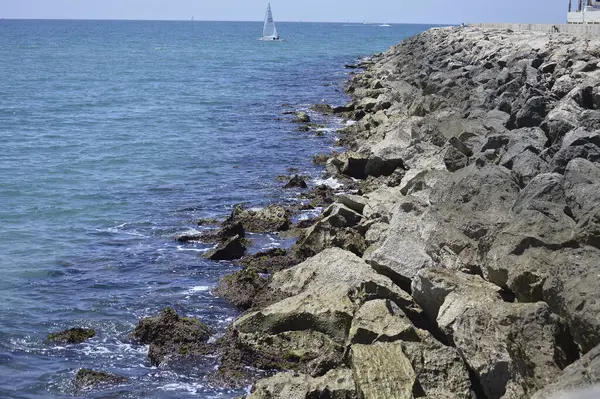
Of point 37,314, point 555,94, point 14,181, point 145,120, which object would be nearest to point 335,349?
point 37,314

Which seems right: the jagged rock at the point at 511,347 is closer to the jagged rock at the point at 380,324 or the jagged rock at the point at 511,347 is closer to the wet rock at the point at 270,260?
the jagged rock at the point at 380,324

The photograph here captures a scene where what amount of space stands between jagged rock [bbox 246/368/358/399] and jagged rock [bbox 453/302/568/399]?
1029mm

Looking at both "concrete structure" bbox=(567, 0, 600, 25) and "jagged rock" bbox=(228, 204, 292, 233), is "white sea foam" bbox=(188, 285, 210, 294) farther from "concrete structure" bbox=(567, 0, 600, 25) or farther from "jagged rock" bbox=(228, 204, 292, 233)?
"concrete structure" bbox=(567, 0, 600, 25)

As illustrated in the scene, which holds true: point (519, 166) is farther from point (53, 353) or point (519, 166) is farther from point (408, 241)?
point (53, 353)

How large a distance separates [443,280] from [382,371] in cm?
142

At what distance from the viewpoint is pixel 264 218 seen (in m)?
14.9

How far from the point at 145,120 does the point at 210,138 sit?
20.5 ft

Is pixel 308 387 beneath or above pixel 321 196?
above

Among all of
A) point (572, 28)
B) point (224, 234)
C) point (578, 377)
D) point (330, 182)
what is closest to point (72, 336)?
point (224, 234)

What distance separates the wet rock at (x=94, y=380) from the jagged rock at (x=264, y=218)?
5964 mm

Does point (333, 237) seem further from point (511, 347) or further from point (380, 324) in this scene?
point (511, 347)

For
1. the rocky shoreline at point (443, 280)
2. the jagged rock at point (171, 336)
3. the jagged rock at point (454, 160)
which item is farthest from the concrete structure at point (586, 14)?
the jagged rock at point (171, 336)

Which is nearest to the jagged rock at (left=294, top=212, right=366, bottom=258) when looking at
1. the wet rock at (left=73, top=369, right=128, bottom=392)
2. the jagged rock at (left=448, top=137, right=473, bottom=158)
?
the jagged rock at (left=448, top=137, right=473, bottom=158)

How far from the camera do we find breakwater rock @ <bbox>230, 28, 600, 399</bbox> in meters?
6.39
